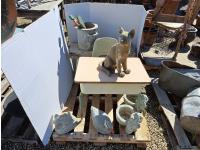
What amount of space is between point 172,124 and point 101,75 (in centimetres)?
92

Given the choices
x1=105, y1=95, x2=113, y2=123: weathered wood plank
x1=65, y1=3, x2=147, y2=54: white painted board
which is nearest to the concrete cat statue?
x1=105, y1=95, x2=113, y2=123: weathered wood plank

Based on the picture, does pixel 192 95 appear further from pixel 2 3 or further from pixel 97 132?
pixel 2 3

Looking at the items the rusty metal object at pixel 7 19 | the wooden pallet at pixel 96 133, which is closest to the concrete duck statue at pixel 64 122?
the wooden pallet at pixel 96 133

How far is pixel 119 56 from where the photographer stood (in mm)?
2416

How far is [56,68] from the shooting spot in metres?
2.79

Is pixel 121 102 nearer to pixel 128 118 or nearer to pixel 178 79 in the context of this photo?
pixel 128 118

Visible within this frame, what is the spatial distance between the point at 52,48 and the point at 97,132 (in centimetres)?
108

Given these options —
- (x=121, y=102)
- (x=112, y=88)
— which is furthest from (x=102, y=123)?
(x=121, y=102)

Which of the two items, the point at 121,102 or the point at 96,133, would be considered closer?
the point at 96,133

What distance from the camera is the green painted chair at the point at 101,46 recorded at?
308 centimetres

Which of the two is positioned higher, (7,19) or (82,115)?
(7,19)

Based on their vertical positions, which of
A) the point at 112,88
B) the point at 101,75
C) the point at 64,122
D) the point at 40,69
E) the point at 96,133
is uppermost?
the point at 40,69

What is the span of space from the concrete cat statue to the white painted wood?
0.12m

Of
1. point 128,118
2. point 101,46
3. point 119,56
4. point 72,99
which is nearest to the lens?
point 119,56
